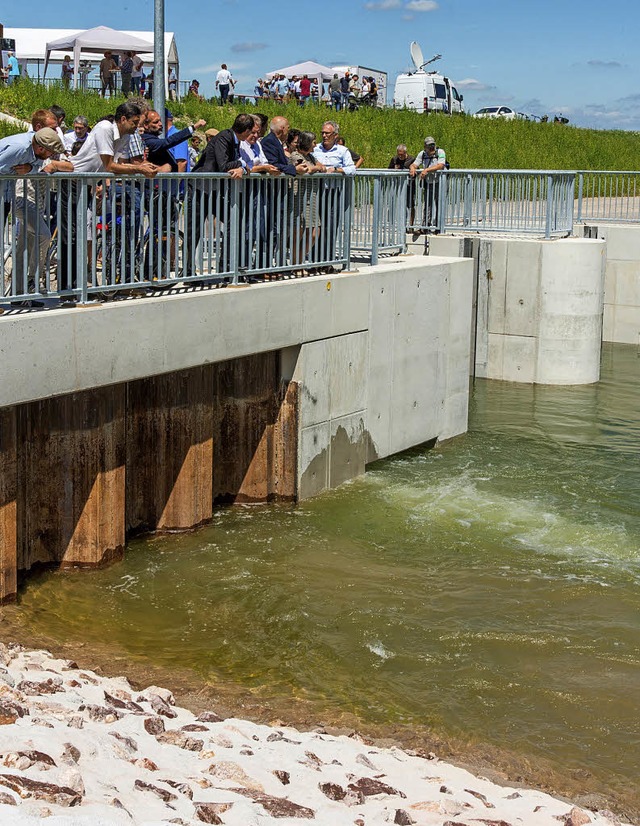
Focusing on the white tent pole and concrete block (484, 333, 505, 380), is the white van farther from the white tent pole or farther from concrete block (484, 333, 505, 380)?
concrete block (484, 333, 505, 380)

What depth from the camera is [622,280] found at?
25.1 m

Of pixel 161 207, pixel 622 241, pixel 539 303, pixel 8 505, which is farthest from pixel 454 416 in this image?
pixel 622 241

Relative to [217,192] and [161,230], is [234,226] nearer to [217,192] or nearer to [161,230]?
[217,192]

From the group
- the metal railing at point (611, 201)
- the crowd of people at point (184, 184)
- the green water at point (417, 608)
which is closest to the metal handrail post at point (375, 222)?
the crowd of people at point (184, 184)

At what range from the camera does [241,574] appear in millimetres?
11102

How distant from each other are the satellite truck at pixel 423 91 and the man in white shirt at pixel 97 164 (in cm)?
4581

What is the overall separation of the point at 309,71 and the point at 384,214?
3435cm

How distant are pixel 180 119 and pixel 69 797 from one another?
116 ft

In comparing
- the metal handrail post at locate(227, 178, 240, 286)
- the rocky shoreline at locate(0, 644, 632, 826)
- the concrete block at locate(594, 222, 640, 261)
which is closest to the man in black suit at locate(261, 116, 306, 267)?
the metal handrail post at locate(227, 178, 240, 286)

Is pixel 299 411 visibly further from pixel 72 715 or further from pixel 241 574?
pixel 72 715

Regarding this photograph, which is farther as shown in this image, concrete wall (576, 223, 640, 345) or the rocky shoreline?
concrete wall (576, 223, 640, 345)

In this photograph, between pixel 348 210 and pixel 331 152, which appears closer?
pixel 348 210

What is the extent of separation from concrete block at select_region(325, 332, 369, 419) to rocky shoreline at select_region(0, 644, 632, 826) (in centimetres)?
604

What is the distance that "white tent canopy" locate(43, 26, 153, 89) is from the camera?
37.1m
